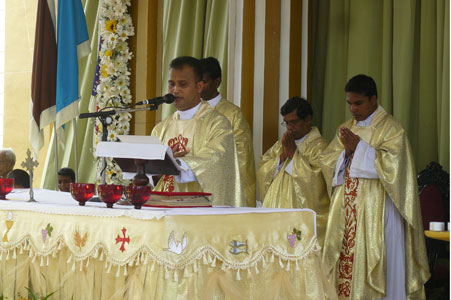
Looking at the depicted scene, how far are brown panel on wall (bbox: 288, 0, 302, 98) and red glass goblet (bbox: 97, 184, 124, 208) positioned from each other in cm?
352

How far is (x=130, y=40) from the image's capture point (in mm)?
7734

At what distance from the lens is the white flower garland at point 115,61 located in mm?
7379

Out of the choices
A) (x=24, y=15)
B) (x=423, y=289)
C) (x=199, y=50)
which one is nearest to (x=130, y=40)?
(x=199, y=50)

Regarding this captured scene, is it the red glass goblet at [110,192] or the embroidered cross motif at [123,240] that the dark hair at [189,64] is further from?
the embroidered cross motif at [123,240]

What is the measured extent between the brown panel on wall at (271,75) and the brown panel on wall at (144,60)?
153 cm

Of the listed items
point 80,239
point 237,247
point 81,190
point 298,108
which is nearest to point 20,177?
point 298,108

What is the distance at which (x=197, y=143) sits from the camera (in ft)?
14.5

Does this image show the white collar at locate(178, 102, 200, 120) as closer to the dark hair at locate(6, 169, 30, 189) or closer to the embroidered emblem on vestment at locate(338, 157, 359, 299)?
the embroidered emblem on vestment at locate(338, 157, 359, 299)

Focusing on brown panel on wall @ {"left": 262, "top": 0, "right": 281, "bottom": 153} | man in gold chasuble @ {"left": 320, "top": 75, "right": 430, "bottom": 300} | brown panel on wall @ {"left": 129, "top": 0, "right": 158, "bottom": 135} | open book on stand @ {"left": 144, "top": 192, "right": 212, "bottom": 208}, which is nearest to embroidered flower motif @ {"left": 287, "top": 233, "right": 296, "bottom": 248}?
open book on stand @ {"left": 144, "top": 192, "right": 212, "bottom": 208}

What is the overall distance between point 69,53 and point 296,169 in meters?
2.13

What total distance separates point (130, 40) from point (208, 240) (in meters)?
4.99

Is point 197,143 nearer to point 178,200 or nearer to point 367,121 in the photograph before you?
point 178,200

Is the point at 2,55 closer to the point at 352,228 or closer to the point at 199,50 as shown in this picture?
the point at 199,50

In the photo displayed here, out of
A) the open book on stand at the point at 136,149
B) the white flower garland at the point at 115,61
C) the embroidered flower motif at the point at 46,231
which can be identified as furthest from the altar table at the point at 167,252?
the white flower garland at the point at 115,61
